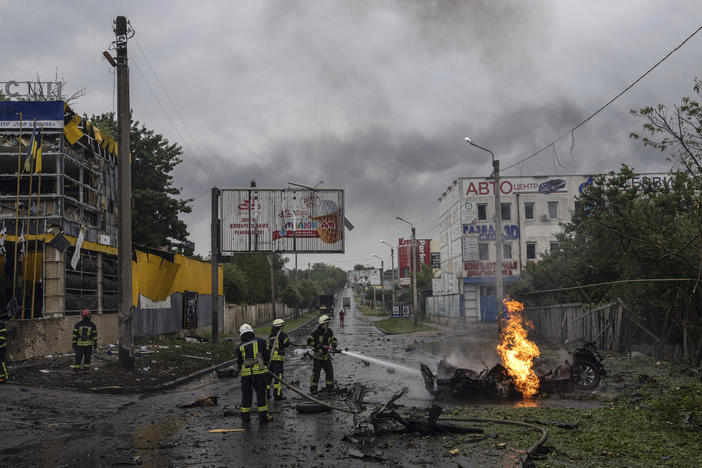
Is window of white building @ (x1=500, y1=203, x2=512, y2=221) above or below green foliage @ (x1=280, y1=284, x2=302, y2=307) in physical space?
above

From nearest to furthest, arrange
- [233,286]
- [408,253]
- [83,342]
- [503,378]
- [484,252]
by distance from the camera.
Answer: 1. [503,378]
2. [83,342]
3. [233,286]
4. [484,252]
5. [408,253]

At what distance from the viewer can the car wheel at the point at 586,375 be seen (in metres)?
13.0

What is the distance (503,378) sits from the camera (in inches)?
469

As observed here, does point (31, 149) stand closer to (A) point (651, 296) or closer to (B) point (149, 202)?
(B) point (149, 202)

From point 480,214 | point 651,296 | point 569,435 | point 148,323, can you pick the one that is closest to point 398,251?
point 480,214

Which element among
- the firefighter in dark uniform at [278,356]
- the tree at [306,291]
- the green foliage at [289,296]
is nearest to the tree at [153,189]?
the firefighter in dark uniform at [278,356]

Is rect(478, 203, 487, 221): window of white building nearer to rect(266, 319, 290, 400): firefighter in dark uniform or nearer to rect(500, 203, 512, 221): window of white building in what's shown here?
rect(500, 203, 512, 221): window of white building

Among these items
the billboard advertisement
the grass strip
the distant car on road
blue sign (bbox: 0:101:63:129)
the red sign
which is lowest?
the grass strip

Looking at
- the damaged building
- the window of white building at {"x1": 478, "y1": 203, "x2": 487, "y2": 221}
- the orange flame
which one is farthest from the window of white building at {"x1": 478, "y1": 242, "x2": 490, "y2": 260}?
the orange flame

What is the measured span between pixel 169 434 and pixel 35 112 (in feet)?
60.4

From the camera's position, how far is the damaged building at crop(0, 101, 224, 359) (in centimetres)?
1912

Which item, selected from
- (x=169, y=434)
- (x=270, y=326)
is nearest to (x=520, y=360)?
(x=169, y=434)

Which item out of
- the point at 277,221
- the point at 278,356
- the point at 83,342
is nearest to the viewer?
the point at 278,356

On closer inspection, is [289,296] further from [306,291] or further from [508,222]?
[306,291]
